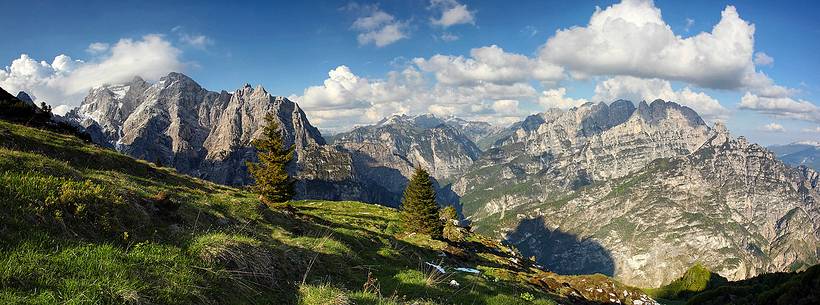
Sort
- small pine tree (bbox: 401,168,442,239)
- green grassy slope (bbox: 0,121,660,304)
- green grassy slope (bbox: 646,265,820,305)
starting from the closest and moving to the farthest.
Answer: green grassy slope (bbox: 0,121,660,304), green grassy slope (bbox: 646,265,820,305), small pine tree (bbox: 401,168,442,239)

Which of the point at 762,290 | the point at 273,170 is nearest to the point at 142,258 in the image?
the point at 762,290

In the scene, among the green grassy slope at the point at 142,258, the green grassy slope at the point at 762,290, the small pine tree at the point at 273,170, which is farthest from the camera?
the small pine tree at the point at 273,170

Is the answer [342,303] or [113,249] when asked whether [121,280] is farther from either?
[342,303]

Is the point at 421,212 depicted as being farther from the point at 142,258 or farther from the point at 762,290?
the point at 142,258

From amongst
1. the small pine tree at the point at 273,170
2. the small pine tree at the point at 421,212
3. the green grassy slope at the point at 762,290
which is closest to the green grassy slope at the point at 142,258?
the green grassy slope at the point at 762,290

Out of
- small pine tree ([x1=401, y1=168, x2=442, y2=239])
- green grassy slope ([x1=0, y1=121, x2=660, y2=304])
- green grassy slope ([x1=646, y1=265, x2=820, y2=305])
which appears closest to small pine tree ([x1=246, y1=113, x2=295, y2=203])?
small pine tree ([x1=401, y1=168, x2=442, y2=239])

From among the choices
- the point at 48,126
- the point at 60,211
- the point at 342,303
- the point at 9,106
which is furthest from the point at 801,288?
the point at 9,106

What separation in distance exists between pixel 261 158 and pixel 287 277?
52.9 m

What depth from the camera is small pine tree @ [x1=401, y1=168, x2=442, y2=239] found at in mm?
76375

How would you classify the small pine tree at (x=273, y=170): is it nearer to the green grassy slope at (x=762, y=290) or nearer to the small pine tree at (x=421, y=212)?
the small pine tree at (x=421, y=212)

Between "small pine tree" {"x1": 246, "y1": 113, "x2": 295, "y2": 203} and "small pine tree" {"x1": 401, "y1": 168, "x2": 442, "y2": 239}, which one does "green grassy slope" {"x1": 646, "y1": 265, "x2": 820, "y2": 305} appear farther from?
"small pine tree" {"x1": 246, "y1": 113, "x2": 295, "y2": 203}

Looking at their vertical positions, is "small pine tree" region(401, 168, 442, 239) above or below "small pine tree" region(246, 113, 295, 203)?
below

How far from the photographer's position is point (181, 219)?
14531 millimetres

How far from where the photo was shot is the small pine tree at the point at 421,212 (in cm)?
7638
